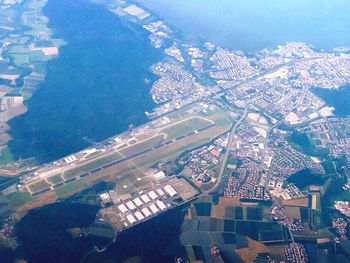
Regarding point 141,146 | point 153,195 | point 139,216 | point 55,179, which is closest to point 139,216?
point 139,216

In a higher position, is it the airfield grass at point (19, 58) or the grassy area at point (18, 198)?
the airfield grass at point (19, 58)

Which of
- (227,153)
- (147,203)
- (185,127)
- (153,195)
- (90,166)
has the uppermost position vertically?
(227,153)

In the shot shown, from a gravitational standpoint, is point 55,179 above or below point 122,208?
below

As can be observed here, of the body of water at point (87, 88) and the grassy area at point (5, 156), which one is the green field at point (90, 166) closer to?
the body of water at point (87, 88)

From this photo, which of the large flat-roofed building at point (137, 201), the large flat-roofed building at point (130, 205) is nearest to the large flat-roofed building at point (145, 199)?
the large flat-roofed building at point (137, 201)

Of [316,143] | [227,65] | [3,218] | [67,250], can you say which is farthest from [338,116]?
[3,218]

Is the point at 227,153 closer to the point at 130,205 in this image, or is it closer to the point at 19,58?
the point at 130,205

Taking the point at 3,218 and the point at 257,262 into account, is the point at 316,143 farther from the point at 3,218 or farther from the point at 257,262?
the point at 3,218

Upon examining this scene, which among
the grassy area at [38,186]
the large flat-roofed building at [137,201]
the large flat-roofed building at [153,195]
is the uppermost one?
the large flat-roofed building at [153,195]
